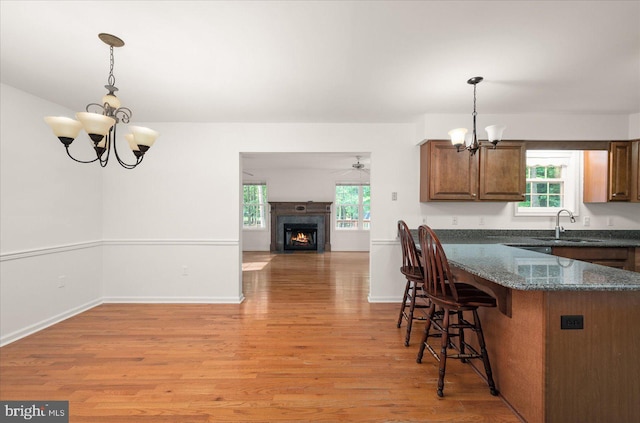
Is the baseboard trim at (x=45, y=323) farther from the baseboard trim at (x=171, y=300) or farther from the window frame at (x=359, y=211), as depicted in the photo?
the window frame at (x=359, y=211)

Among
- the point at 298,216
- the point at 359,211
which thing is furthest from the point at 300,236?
the point at 359,211

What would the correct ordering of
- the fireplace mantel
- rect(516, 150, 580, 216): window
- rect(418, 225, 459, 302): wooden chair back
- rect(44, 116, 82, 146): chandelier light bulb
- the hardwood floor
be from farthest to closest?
the fireplace mantel
rect(516, 150, 580, 216): window
rect(418, 225, 459, 302): wooden chair back
the hardwood floor
rect(44, 116, 82, 146): chandelier light bulb

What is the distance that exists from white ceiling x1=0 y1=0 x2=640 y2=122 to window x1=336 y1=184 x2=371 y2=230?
4932 millimetres

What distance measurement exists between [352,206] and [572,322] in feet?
22.1

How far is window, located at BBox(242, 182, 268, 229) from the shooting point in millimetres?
8086

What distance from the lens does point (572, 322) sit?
1433 mm

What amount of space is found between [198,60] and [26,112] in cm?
A: 204

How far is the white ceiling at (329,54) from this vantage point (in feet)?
5.31

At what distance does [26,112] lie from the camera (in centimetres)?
271

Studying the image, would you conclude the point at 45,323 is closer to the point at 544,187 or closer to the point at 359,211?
the point at 544,187

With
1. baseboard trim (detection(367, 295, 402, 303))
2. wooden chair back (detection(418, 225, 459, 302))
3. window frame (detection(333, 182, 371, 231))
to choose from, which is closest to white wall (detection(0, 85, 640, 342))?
baseboard trim (detection(367, 295, 402, 303))

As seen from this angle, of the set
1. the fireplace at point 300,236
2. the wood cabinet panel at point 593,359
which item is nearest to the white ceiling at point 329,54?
the wood cabinet panel at point 593,359

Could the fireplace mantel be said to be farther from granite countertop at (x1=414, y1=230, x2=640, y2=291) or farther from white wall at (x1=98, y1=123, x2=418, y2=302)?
granite countertop at (x1=414, y1=230, x2=640, y2=291)

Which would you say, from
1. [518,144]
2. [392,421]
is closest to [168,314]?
[392,421]
